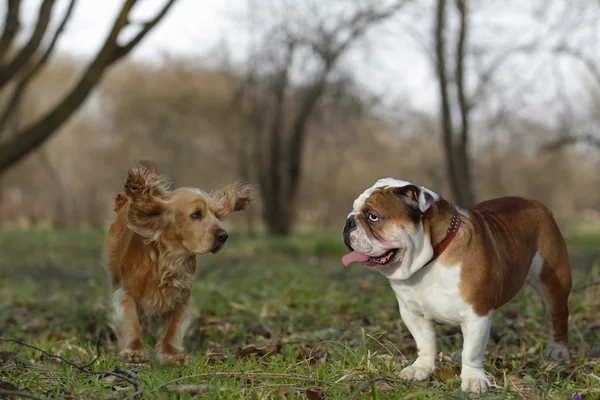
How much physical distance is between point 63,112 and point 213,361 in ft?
17.9

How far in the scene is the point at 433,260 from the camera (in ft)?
12.2

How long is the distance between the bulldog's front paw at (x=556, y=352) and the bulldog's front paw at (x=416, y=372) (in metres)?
1.19

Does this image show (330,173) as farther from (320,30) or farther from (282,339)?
(282,339)

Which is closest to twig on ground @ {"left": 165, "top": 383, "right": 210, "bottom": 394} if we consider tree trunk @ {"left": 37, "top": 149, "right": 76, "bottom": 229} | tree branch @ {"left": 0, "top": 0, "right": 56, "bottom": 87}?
tree branch @ {"left": 0, "top": 0, "right": 56, "bottom": 87}

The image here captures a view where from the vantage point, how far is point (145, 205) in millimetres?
4371

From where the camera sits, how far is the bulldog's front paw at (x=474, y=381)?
350 centimetres

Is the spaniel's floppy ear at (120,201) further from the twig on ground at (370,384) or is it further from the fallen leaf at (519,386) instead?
the fallen leaf at (519,386)

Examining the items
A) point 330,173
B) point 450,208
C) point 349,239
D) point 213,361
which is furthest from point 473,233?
point 330,173

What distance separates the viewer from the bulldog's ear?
363cm

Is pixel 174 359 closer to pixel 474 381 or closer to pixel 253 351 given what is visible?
pixel 253 351

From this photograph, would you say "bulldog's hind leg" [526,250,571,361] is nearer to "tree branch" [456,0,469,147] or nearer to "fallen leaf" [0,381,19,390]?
"fallen leaf" [0,381,19,390]

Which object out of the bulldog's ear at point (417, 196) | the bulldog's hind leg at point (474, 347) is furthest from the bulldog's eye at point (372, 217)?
the bulldog's hind leg at point (474, 347)

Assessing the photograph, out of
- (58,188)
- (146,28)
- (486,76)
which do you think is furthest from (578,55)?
(58,188)

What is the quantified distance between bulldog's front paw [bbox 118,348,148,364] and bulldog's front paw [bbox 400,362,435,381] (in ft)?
5.77
